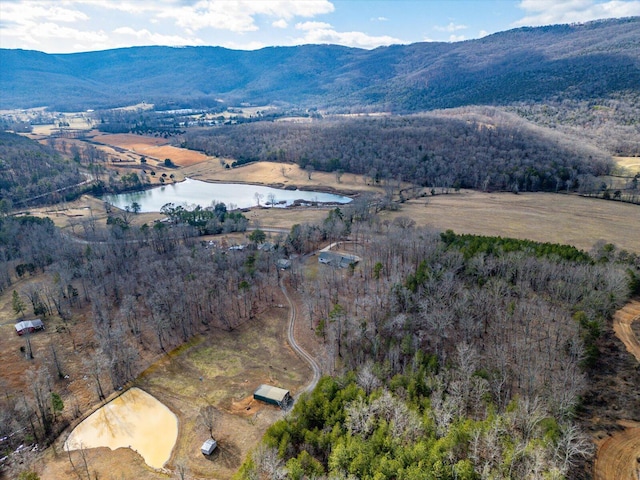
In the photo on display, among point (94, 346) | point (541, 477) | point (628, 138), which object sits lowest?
point (94, 346)

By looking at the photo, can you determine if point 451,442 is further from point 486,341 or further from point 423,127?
point 423,127

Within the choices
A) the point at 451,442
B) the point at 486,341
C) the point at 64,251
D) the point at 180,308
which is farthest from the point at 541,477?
the point at 64,251

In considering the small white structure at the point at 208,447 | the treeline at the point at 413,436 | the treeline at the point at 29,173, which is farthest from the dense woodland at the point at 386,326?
the treeline at the point at 29,173

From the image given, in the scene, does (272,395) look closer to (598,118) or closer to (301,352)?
(301,352)

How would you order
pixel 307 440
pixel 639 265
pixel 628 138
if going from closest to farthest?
1. pixel 307 440
2. pixel 639 265
3. pixel 628 138

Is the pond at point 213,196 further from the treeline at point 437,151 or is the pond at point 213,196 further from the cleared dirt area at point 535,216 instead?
the cleared dirt area at point 535,216

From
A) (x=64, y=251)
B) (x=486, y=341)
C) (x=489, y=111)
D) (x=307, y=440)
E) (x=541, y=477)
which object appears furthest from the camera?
(x=489, y=111)

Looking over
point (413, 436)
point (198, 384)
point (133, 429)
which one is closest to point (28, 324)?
point (133, 429)
